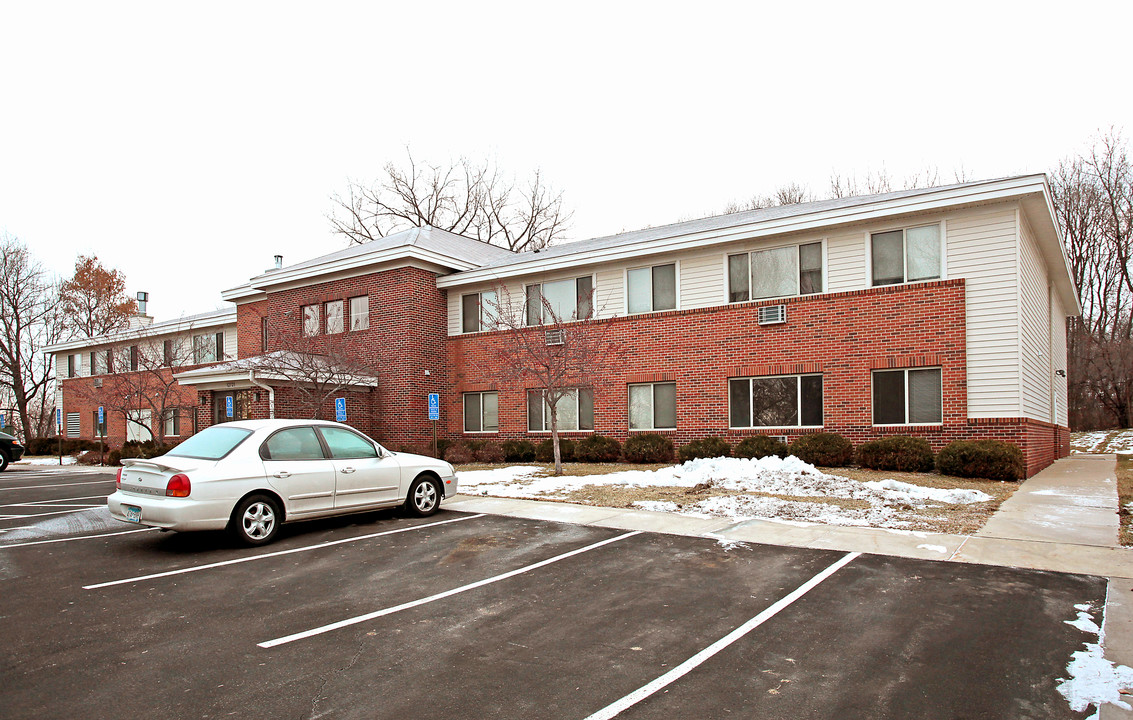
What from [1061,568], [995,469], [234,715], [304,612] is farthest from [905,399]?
[234,715]

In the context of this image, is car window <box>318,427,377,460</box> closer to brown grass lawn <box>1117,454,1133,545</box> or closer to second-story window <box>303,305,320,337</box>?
brown grass lawn <box>1117,454,1133,545</box>

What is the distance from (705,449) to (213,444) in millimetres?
12089

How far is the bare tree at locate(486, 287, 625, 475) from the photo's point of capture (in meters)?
16.3

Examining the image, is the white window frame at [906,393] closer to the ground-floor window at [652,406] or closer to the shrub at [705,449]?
the shrub at [705,449]

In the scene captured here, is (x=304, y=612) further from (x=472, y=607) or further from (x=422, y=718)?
(x=422, y=718)

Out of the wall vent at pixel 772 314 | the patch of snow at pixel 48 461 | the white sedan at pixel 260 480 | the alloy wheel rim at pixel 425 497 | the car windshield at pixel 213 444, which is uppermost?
the wall vent at pixel 772 314

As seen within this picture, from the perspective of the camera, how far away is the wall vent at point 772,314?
18266mm

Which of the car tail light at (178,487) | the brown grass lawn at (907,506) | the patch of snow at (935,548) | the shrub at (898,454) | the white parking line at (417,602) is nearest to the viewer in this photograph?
the white parking line at (417,602)

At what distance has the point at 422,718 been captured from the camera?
3.99 metres

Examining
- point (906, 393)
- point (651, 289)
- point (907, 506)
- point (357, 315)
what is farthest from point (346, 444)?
point (357, 315)

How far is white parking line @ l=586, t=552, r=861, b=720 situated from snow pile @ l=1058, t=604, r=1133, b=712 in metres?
1.92

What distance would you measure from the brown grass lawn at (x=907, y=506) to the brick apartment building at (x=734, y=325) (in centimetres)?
212

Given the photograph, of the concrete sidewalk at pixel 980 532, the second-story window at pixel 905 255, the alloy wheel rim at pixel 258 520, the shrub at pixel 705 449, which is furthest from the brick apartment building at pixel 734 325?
the alloy wheel rim at pixel 258 520

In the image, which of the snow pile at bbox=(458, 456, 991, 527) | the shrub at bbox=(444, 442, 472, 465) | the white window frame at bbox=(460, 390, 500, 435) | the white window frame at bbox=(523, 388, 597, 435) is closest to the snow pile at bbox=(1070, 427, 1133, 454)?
the white window frame at bbox=(523, 388, 597, 435)
